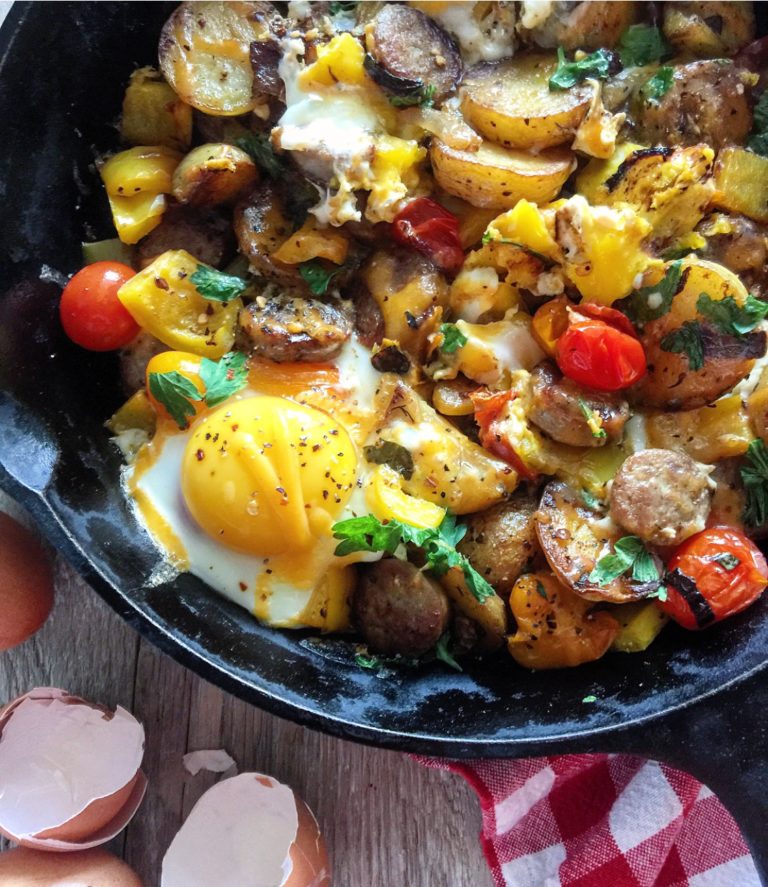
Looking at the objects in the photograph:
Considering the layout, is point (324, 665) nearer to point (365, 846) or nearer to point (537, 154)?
point (365, 846)

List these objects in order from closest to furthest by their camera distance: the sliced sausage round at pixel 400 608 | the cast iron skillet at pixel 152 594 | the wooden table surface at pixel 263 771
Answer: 1. the cast iron skillet at pixel 152 594
2. the sliced sausage round at pixel 400 608
3. the wooden table surface at pixel 263 771

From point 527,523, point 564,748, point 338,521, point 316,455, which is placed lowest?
point 564,748

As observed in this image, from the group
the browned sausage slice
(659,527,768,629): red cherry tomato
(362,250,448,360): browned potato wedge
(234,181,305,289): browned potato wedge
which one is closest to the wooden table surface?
(659,527,768,629): red cherry tomato

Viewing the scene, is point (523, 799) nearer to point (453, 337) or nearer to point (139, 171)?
point (453, 337)

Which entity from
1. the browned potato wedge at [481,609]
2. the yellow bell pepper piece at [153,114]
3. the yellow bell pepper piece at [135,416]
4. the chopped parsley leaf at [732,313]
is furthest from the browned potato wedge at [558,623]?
the yellow bell pepper piece at [153,114]

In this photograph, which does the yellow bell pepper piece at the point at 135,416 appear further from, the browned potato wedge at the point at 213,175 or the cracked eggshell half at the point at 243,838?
the cracked eggshell half at the point at 243,838

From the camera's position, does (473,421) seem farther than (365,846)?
No

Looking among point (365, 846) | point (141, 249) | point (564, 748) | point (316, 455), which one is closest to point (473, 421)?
point (316, 455)
